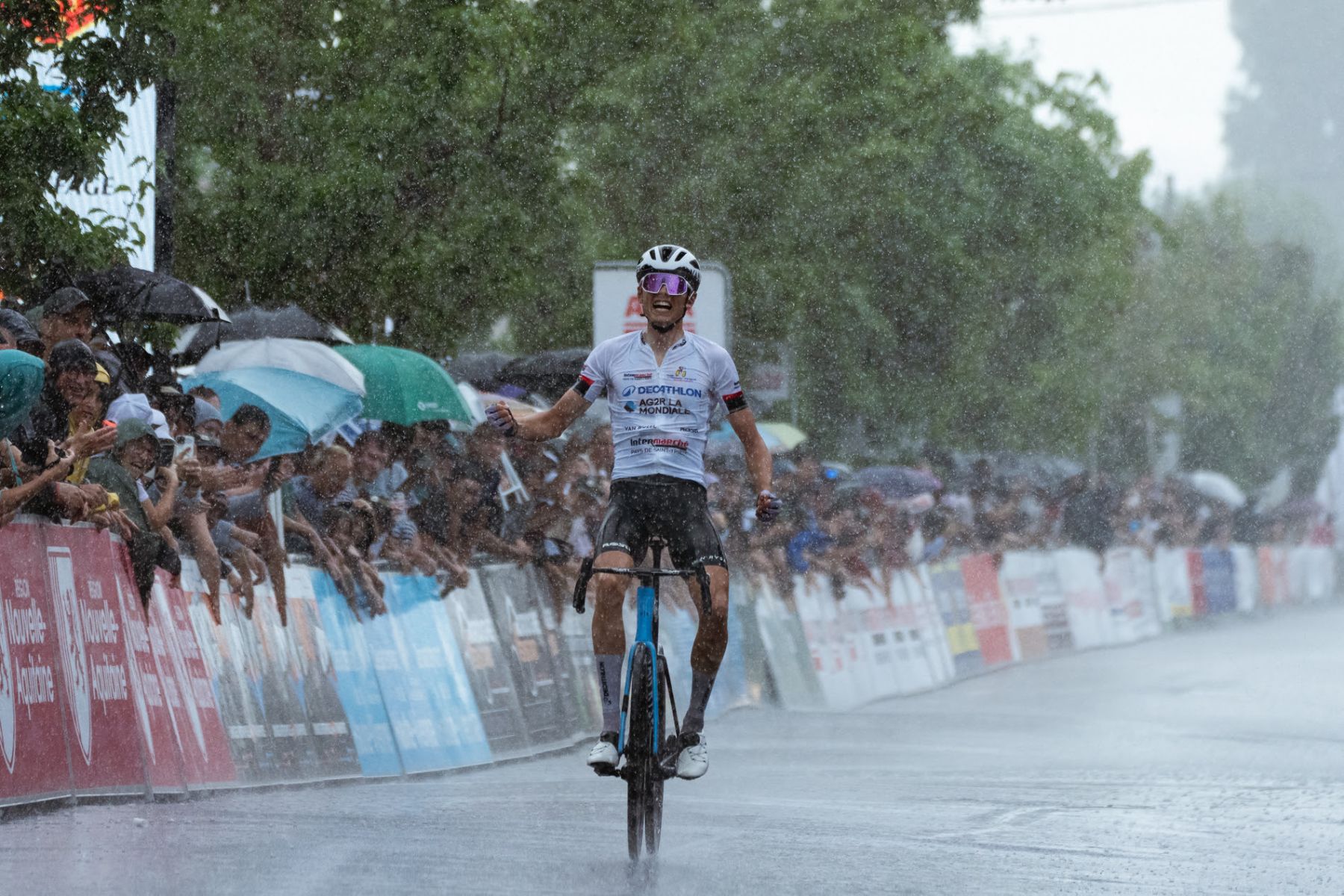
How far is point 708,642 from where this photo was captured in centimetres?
958

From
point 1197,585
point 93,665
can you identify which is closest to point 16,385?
point 93,665

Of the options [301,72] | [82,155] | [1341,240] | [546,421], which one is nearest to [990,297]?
[301,72]

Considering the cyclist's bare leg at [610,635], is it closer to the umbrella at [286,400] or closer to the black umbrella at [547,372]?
the umbrella at [286,400]

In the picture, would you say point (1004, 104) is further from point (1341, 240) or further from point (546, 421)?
point (1341, 240)


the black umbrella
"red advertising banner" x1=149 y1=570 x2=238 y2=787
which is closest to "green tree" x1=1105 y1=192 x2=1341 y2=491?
the black umbrella

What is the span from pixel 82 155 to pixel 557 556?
4137 millimetres

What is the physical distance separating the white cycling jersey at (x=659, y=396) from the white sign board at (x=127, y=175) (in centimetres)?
485

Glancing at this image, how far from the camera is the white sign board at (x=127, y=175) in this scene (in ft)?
45.3

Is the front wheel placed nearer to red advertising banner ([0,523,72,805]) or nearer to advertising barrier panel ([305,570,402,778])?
red advertising banner ([0,523,72,805])

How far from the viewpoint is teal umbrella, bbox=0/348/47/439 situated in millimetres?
9445

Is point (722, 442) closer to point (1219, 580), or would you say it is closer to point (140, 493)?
point (140, 493)

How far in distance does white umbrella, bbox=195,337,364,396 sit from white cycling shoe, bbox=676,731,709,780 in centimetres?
736

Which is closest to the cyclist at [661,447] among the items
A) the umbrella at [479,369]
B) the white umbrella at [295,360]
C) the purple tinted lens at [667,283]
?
the purple tinted lens at [667,283]

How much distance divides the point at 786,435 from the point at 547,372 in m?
6.09
